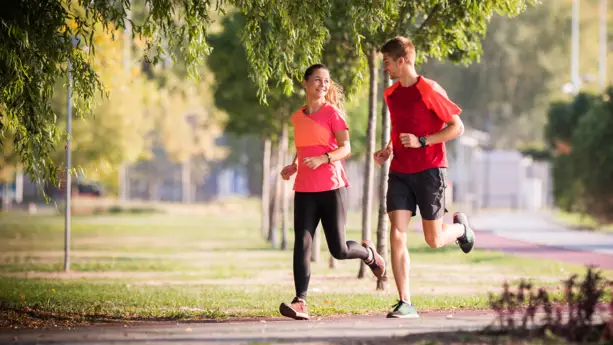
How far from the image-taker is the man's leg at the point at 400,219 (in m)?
10.1

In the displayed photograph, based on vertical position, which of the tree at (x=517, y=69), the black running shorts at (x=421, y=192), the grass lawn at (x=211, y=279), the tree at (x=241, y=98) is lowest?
the grass lawn at (x=211, y=279)

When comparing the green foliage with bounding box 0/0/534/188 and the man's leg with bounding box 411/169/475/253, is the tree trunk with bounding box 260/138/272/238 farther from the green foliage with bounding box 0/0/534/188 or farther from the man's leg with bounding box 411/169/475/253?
the man's leg with bounding box 411/169/475/253

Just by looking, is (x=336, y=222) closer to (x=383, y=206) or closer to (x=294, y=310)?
(x=294, y=310)

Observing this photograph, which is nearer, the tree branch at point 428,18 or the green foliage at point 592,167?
the tree branch at point 428,18

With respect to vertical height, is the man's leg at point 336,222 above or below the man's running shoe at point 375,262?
above

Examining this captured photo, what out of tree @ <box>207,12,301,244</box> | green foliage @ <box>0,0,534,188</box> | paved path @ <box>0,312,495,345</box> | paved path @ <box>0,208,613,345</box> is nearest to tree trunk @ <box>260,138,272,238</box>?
tree @ <box>207,12,301,244</box>

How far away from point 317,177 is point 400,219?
84 centimetres

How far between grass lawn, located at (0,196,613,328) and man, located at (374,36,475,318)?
173 cm

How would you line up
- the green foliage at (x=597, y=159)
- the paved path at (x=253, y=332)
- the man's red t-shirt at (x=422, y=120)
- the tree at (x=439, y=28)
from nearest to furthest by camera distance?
1. the paved path at (x=253, y=332)
2. the man's red t-shirt at (x=422, y=120)
3. the tree at (x=439, y=28)
4. the green foliage at (x=597, y=159)

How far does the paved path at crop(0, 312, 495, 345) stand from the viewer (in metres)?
8.54

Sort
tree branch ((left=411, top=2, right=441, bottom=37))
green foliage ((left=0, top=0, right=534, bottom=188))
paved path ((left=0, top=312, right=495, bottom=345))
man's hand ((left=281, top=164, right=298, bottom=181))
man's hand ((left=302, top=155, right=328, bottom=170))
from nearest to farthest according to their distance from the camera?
paved path ((left=0, top=312, right=495, bottom=345)) → man's hand ((left=302, top=155, right=328, bottom=170)) → man's hand ((left=281, top=164, right=298, bottom=181)) → green foliage ((left=0, top=0, right=534, bottom=188)) → tree branch ((left=411, top=2, right=441, bottom=37))

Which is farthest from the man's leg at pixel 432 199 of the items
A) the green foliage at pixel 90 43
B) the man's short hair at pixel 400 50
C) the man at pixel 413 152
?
the green foliage at pixel 90 43

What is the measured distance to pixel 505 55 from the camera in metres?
73.2

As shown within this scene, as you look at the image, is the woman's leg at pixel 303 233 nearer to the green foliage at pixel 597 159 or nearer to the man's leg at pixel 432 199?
the man's leg at pixel 432 199
